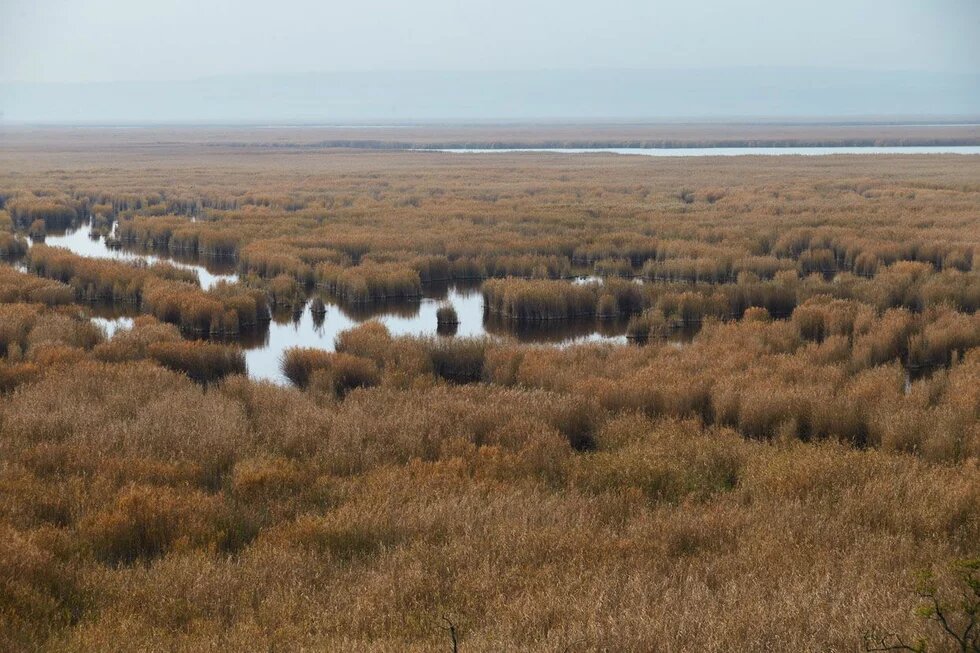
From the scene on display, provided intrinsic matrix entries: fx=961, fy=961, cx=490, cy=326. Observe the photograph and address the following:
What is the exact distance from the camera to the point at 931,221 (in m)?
31.3

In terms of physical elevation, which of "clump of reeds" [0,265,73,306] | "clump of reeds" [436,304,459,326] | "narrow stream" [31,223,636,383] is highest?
"clump of reeds" [0,265,73,306]

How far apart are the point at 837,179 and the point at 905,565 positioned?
48825 millimetres

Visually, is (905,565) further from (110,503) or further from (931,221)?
(931,221)

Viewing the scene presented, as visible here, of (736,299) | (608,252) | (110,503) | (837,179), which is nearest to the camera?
(110,503)

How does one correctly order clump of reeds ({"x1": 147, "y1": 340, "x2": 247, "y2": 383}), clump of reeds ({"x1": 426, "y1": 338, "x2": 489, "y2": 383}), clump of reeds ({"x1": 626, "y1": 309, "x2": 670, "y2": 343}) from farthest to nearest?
1. clump of reeds ({"x1": 626, "y1": 309, "x2": 670, "y2": 343})
2. clump of reeds ({"x1": 426, "y1": 338, "x2": 489, "y2": 383})
3. clump of reeds ({"x1": 147, "y1": 340, "x2": 247, "y2": 383})

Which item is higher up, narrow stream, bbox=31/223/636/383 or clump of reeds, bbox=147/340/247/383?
clump of reeds, bbox=147/340/247/383

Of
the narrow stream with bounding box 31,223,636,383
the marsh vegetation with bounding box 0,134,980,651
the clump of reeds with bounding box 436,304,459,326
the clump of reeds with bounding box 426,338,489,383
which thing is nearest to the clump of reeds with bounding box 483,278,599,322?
the marsh vegetation with bounding box 0,134,980,651

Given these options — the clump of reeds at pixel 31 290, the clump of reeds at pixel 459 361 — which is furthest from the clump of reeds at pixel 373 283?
the clump of reeds at pixel 459 361

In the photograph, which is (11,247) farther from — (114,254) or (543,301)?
(543,301)

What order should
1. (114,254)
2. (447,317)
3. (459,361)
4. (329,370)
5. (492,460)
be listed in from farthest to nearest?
(114,254) < (447,317) < (459,361) < (329,370) < (492,460)

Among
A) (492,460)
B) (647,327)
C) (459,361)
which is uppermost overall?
(492,460)

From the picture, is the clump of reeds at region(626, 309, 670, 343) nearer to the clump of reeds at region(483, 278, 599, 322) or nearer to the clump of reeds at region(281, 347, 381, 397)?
the clump of reeds at region(483, 278, 599, 322)

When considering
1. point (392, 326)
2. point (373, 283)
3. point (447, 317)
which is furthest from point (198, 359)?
point (373, 283)

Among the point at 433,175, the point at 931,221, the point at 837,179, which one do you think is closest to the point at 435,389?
the point at 931,221
